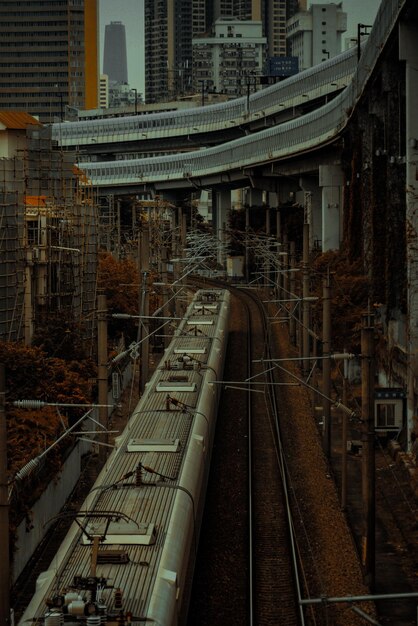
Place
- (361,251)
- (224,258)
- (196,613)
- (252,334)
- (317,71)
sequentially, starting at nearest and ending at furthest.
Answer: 1. (196,613)
2. (361,251)
3. (252,334)
4. (317,71)
5. (224,258)

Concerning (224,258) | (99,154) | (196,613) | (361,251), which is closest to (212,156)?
(224,258)

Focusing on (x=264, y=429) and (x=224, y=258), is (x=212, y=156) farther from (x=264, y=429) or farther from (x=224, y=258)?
(x=264, y=429)

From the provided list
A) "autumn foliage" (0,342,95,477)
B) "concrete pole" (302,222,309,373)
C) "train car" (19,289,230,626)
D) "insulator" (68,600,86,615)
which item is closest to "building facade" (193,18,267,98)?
"concrete pole" (302,222,309,373)

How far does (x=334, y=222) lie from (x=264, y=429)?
24289mm

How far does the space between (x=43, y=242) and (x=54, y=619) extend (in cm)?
2846

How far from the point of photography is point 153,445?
1875 centimetres

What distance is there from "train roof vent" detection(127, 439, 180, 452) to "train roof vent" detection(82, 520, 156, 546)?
400 cm

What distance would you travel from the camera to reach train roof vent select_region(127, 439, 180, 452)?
18.6 m

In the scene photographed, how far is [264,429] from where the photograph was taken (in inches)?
1302

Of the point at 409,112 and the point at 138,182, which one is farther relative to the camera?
the point at 138,182

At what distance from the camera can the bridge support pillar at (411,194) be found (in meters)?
29.5

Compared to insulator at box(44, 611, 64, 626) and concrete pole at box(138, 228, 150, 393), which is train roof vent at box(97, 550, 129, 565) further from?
concrete pole at box(138, 228, 150, 393)

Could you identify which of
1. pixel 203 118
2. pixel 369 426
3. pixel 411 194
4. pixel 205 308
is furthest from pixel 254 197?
pixel 369 426

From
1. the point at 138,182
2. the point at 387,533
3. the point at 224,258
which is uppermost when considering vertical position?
the point at 138,182
